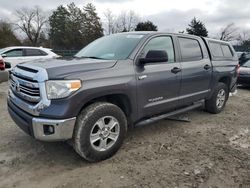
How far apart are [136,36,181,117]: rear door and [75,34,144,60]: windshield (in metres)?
0.23

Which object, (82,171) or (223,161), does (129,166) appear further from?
(223,161)

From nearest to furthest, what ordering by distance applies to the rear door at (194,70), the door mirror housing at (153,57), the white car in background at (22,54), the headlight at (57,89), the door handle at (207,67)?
the headlight at (57,89), the door mirror housing at (153,57), the rear door at (194,70), the door handle at (207,67), the white car in background at (22,54)

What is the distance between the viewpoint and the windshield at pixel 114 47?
444cm

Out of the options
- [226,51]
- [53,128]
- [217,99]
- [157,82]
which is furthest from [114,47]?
[226,51]

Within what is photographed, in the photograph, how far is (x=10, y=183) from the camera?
3.40 meters

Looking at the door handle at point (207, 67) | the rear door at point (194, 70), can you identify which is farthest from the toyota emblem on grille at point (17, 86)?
the door handle at point (207, 67)

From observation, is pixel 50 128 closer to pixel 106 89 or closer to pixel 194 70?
pixel 106 89

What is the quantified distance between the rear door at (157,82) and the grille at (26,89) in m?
1.49

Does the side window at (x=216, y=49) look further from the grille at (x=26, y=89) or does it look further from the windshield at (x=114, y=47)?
the grille at (x=26, y=89)

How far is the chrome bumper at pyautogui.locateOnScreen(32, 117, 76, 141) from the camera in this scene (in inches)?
136

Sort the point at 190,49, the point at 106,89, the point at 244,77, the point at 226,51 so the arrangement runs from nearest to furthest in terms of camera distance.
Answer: the point at 106,89 → the point at 190,49 → the point at 226,51 → the point at 244,77

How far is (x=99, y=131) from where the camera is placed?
3871 millimetres

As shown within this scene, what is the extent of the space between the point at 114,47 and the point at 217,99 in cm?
318

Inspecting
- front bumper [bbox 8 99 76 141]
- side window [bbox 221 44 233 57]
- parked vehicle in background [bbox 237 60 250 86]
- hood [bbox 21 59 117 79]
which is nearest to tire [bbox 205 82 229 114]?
side window [bbox 221 44 233 57]
